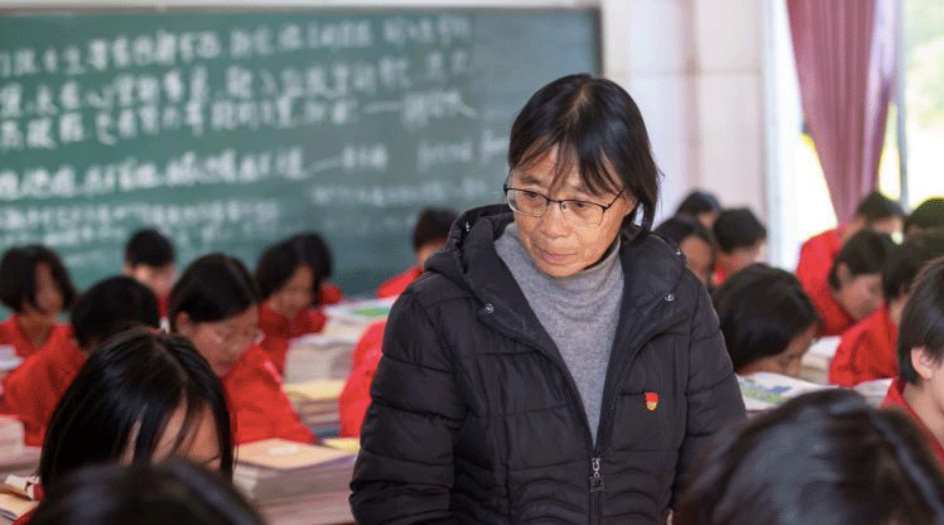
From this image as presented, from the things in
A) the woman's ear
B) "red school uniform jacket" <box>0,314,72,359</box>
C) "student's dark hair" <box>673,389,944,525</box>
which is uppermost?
"student's dark hair" <box>673,389,944,525</box>

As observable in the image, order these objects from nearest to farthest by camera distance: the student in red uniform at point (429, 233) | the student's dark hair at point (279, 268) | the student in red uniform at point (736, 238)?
the student's dark hair at point (279, 268) → the student in red uniform at point (429, 233) → the student in red uniform at point (736, 238)

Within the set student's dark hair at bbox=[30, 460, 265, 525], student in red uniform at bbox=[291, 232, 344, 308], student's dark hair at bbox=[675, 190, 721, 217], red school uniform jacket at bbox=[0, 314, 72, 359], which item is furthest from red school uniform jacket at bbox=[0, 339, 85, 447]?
student's dark hair at bbox=[30, 460, 265, 525]

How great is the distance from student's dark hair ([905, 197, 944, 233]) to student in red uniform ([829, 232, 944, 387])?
3.69ft

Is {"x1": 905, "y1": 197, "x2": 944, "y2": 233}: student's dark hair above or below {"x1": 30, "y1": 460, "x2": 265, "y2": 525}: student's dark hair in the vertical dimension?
below

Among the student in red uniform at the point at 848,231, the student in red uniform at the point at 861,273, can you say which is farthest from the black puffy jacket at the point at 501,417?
the student in red uniform at the point at 848,231

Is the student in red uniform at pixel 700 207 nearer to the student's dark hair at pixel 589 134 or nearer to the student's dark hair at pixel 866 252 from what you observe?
the student's dark hair at pixel 866 252

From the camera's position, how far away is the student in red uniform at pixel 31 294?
190 inches

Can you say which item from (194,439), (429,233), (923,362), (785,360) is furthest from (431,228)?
(194,439)

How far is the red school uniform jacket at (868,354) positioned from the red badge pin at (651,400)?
180 cm

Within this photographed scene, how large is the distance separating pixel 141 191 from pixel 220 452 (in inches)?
170

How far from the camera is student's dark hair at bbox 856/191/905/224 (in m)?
5.29

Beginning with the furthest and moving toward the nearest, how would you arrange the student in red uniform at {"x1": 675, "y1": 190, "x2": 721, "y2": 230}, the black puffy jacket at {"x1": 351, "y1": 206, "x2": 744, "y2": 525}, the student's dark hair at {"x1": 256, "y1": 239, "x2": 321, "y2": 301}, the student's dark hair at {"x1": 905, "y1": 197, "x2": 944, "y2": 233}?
the student in red uniform at {"x1": 675, "y1": 190, "x2": 721, "y2": 230}
the student's dark hair at {"x1": 256, "y1": 239, "x2": 321, "y2": 301}
the student's dark hair at {"x1": 905, "y1": 197, "x2": 944, "y2": 233}
the black puffy jacket at {"x1": 351, "y1": 206, "x2": 744, "y2": 525}

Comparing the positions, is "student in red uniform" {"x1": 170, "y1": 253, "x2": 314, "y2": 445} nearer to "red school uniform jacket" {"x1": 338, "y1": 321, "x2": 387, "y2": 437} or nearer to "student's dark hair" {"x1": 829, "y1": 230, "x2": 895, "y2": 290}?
"red school uniform jacket" {"x1": 338, "y1": 321, "x2": 387, "y2": 437}

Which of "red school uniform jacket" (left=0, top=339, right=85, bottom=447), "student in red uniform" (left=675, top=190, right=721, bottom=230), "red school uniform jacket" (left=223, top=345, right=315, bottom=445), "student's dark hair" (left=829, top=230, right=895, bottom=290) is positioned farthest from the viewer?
"student in red uniform" (left=675, top=190, right=721, bottom=230)
